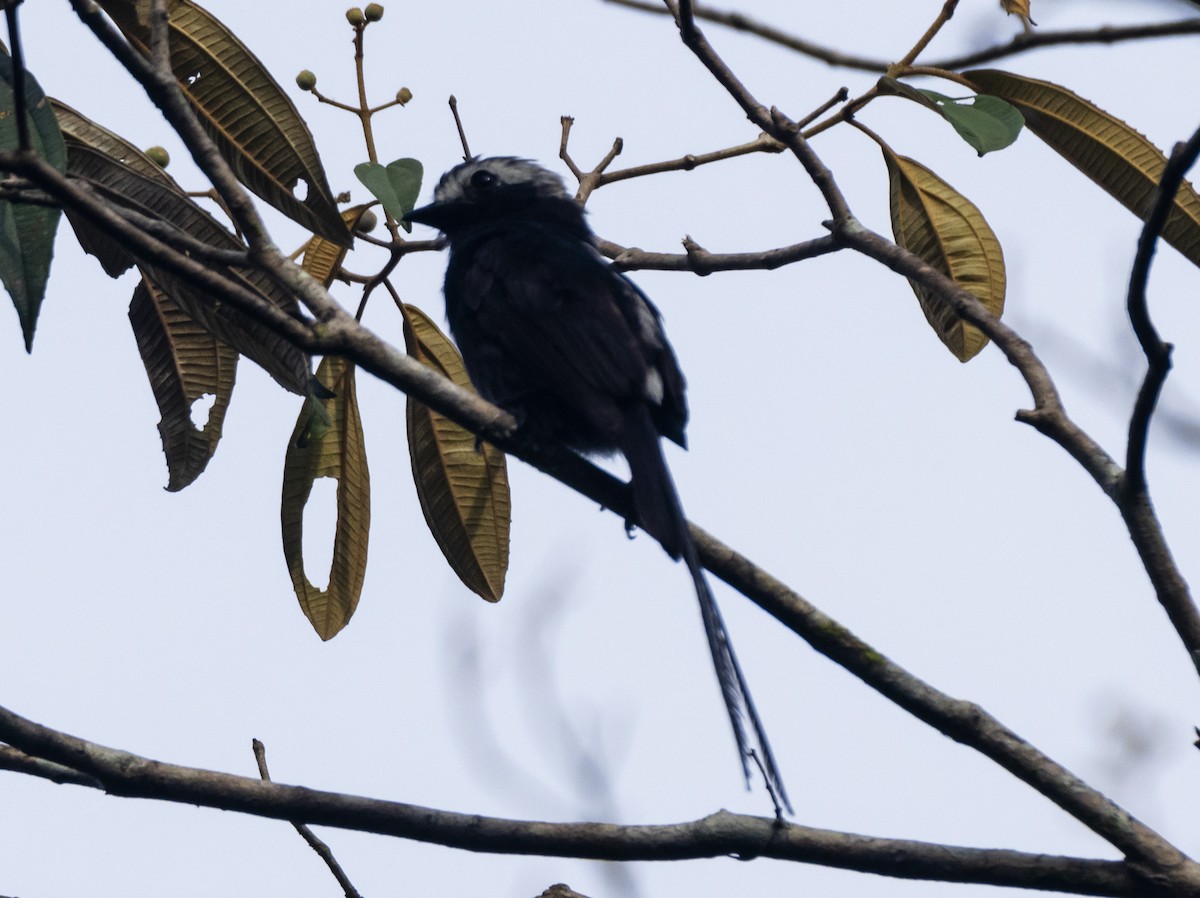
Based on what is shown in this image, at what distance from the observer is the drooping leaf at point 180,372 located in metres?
3.02

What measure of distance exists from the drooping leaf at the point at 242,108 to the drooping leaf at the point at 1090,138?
5.42 ft

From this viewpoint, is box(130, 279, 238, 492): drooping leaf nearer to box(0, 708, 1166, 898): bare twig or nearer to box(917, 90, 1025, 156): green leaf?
box(0, 708, 1166, 898): bare twig

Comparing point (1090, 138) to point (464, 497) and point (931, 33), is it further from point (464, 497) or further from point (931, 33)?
point (464, 497)

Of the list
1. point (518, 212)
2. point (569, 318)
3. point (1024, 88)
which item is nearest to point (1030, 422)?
point (1024, 88)

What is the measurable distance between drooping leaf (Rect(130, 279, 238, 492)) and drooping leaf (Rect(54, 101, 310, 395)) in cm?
19

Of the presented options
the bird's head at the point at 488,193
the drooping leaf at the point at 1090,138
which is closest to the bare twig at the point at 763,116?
the drooping leaf at the point at 1090,138

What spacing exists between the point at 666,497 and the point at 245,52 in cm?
128

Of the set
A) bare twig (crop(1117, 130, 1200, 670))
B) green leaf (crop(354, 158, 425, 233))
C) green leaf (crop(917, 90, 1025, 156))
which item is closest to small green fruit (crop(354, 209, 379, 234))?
green leaf (crop(354, 158, 425, 233))

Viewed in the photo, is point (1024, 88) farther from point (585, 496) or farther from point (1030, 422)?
point (585, 496)

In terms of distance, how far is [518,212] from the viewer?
15.6 ft

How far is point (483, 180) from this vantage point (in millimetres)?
4887

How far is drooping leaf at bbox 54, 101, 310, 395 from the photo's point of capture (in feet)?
8.95

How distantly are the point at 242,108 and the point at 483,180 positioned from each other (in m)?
2.02

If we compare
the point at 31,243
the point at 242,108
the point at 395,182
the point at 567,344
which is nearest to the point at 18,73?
the point at 31,243
